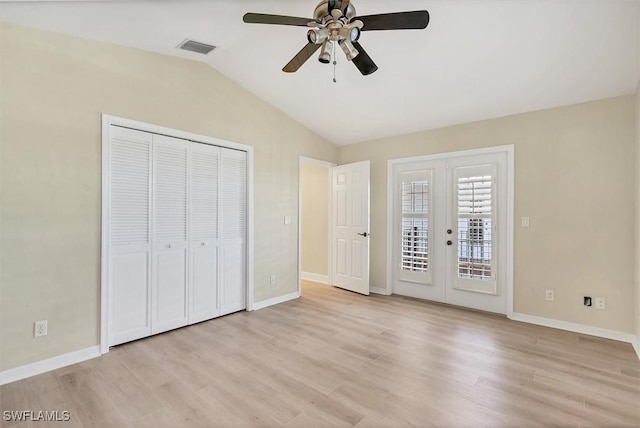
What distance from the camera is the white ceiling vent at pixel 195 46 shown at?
123 inches

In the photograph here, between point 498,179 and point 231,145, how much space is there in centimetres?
334

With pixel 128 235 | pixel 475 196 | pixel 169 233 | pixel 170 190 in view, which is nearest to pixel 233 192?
pixel 170 190

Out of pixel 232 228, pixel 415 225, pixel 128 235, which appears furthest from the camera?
pixel 415 225

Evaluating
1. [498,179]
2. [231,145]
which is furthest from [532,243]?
[231,145]

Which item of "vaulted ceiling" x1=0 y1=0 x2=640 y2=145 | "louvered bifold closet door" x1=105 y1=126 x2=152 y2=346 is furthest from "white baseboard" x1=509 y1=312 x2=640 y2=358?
"louvered bifold closet door" x1=105 y1=126 x2=152 y2=346

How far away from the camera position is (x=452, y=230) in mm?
4309

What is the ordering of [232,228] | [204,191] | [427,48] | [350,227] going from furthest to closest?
[350,227] → [232,228] → [204,191] → [427,48]

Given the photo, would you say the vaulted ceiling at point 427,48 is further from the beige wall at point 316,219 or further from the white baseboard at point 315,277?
the white baseboard at point 315,277

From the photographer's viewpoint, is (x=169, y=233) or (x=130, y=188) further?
(x=169, y=233)

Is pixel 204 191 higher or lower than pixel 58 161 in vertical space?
lower

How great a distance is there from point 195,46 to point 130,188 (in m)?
1.56

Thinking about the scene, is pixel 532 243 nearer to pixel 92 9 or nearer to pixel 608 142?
pixel 608 142

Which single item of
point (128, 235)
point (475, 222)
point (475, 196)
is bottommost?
point (128, 235)

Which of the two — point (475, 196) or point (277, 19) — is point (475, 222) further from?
point (277, 19)
